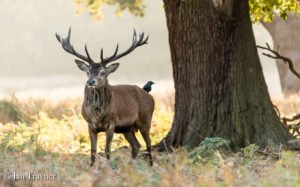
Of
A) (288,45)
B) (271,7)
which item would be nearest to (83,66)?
(271,7)

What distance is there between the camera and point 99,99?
9.71 m

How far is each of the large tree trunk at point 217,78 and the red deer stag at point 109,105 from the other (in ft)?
1.71

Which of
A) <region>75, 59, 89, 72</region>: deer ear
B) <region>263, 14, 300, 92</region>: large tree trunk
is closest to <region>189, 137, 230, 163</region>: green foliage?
<region>75, 59, 89, 72</region>: deer ear

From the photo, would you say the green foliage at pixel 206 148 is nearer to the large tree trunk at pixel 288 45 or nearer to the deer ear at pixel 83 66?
the deer ear at pixel 83 66

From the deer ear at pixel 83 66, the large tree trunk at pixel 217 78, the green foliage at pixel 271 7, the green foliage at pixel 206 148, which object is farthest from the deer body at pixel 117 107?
the green foliage at pixel 271 7

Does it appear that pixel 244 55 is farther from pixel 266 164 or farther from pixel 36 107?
pixel 36 107

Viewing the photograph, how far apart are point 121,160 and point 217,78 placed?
8.27 ft

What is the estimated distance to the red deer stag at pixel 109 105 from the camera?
955cm

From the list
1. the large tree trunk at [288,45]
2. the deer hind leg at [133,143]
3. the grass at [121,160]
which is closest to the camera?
the grass at [121,160]

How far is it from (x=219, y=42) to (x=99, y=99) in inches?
80.6

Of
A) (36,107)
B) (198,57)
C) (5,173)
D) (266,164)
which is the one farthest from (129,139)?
(36,107)

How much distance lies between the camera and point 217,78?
10539 mm

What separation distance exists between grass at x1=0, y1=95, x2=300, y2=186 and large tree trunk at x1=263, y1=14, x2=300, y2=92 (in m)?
4.00

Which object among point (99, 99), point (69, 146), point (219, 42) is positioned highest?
point (219, 42)
